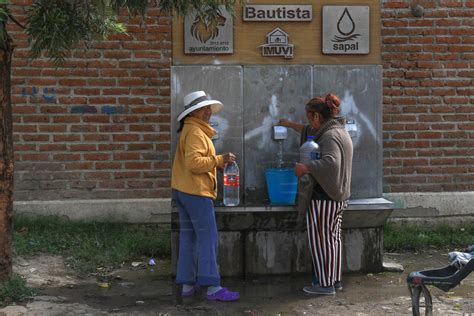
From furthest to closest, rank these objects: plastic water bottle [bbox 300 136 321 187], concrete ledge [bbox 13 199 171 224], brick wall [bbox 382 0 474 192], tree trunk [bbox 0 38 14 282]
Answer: brick wall [bbox 382 0 474 192]
concrete ledge [bbox 13 199 171 224]
plastic water bottle [bbox 300 136 321 187]
tree trunk [bbox 0 38 14 282]

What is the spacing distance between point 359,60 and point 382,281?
2.11 metres

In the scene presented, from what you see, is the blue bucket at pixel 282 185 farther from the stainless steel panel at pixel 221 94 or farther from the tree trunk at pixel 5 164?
the tree trunk at pixel 5 164

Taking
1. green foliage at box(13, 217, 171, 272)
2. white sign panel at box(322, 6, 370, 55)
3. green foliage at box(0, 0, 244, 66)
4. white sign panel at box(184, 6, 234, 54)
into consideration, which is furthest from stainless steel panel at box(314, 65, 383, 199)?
green foliage at box(13, 217, 171, 272)

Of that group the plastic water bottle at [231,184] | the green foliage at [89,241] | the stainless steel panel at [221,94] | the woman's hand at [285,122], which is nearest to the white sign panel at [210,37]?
the stainless steel panel at [221,94]

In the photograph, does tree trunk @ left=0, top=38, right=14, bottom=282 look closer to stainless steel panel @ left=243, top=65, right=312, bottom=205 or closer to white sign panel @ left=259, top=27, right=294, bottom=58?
stainless steel panel @ left=243, top=65, right=312, bottom=205

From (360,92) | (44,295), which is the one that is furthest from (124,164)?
(360,92)

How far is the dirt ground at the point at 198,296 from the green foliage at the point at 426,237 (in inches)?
23.5

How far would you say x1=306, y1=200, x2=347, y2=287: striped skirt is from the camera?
6.23m

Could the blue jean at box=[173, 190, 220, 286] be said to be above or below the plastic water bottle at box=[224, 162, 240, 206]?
below

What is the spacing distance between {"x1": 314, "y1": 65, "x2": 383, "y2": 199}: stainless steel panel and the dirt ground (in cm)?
92

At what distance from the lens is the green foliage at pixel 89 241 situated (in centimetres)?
725

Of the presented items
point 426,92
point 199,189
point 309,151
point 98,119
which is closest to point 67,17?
point 199,189

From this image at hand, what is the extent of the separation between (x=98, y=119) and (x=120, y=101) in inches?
12.4

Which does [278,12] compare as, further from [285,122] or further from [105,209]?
[105,209]
